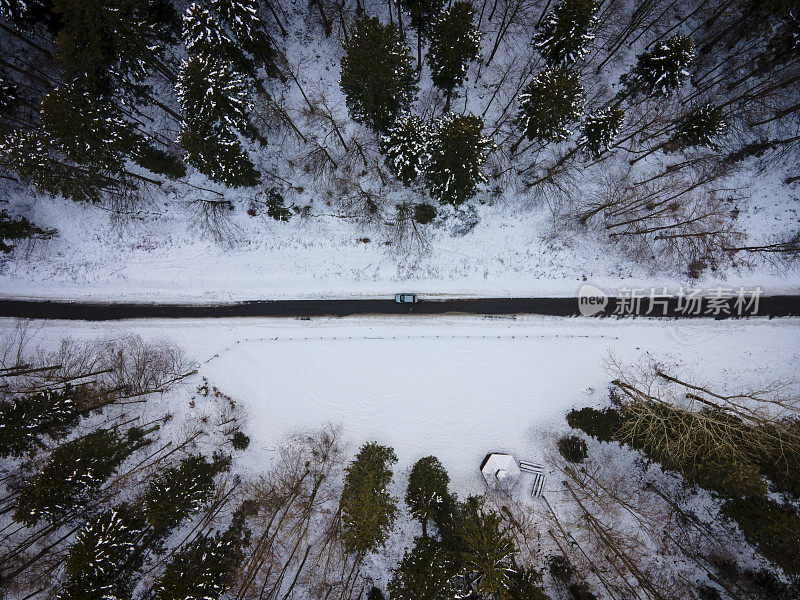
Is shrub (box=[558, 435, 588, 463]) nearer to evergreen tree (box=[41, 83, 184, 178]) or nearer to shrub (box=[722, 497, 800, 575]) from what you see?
shrub (box=[722, 497, 800, 575])

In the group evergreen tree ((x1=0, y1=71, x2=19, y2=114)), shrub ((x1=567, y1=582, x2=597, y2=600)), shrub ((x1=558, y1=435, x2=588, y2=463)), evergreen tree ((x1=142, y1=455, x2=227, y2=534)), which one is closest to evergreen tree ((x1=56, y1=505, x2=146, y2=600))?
evergreen tree ((x1=142, y1=455, x2=227, y2=534))

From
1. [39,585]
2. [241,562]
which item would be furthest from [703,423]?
[39,585]

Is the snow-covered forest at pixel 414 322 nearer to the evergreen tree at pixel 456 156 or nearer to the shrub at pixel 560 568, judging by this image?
the shrub at pixel 560 568

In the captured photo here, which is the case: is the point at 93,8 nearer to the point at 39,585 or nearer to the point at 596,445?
the point at 39,585

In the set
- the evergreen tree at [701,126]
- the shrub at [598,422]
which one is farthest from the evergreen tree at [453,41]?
the shrub at [598,422]

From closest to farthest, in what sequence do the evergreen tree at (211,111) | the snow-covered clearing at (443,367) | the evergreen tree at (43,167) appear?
the evergreen tree at (211,111) < the evergreen tree at (43,167) < the snow-covered clearing at (443,367)

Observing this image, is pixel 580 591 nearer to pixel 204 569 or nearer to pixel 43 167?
pixel 204 569
